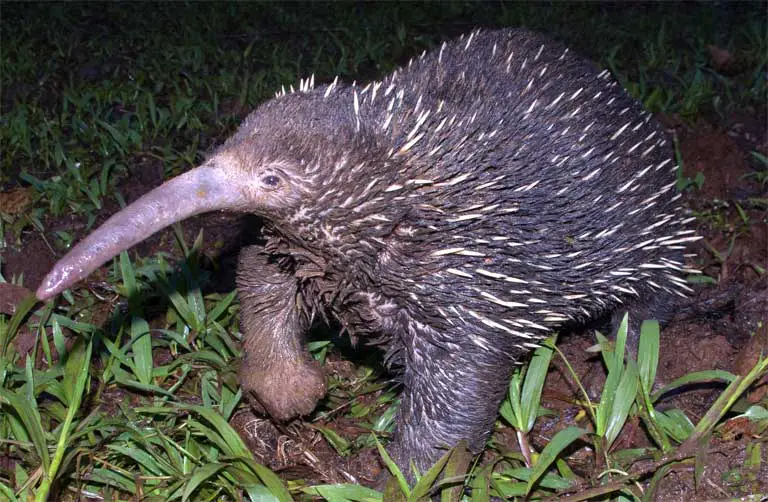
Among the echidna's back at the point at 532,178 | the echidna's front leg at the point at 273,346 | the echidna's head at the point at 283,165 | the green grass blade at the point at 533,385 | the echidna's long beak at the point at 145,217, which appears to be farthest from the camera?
the green grass blade at the point at 533,385

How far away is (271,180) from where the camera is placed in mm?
2564

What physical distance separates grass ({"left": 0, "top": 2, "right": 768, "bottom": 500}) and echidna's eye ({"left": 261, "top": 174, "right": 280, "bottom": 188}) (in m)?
0.93

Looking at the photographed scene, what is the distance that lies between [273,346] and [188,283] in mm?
763

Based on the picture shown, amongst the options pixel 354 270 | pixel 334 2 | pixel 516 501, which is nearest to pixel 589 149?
pixel 354 270

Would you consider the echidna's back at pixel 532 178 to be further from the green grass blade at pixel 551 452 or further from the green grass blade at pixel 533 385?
the green grass blade at pixel 551 452


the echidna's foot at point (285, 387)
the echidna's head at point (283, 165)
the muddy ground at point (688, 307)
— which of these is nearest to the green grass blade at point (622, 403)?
the muddy ground at point (688, 307)

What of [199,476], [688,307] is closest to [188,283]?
[199,476]

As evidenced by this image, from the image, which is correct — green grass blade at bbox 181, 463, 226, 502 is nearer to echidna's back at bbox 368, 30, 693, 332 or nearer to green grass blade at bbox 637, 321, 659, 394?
echidna's back at bbox 368, 30, 693, 332

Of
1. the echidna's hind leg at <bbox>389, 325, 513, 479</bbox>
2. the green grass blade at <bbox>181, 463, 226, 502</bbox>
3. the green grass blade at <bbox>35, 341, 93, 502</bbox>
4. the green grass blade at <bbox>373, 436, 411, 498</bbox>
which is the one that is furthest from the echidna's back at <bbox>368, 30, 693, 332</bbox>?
the green grass blade at <bbox>35, 341, 93, 502</bbox>

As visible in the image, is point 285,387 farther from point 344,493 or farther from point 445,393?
point 445,393

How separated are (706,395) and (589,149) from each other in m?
1.20

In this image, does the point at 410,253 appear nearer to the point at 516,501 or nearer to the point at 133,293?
the point at 516,501

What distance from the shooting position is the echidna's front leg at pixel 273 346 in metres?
3.16

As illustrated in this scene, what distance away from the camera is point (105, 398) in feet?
11.1
